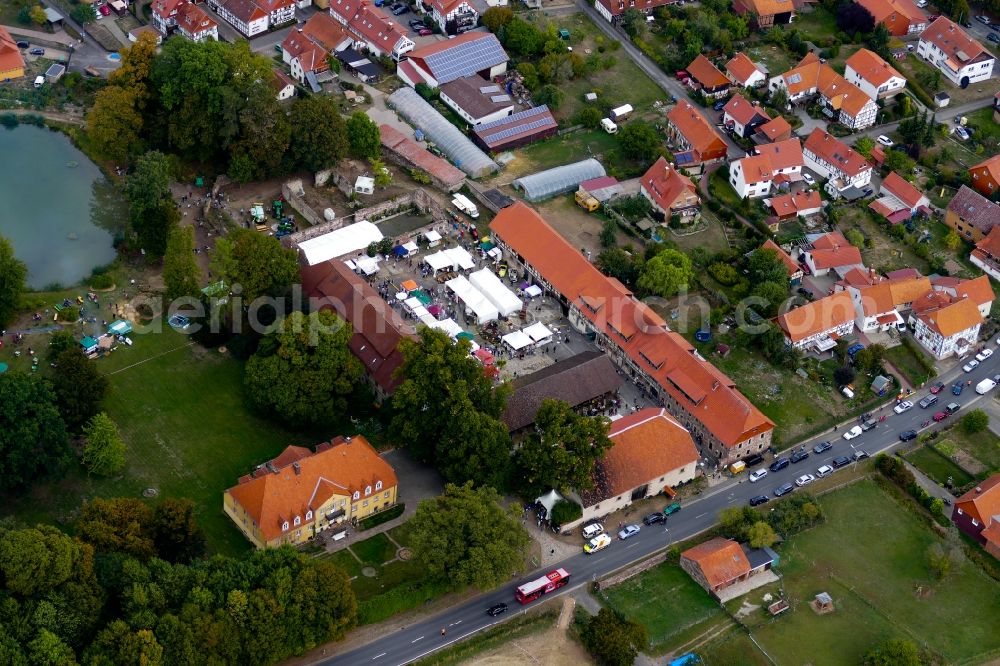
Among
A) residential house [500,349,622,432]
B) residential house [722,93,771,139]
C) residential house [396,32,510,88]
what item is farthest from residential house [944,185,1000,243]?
residential house [396,32,510,88]

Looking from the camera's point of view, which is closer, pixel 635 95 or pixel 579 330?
pixel 579 330

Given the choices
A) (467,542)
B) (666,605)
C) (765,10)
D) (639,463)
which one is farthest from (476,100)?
(666,605)

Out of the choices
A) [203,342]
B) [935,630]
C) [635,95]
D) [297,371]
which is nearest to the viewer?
[935,630]

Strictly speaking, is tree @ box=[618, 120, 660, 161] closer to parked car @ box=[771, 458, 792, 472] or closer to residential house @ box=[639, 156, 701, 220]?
residential house @ box=[639, 156, 701, 220]

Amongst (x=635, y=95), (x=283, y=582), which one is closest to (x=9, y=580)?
(x=283, y=582)

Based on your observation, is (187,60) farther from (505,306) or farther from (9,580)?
(9,580)

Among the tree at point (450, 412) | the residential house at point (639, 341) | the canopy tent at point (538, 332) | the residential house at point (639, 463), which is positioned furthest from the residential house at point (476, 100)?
the residential house at point (639, 463)
